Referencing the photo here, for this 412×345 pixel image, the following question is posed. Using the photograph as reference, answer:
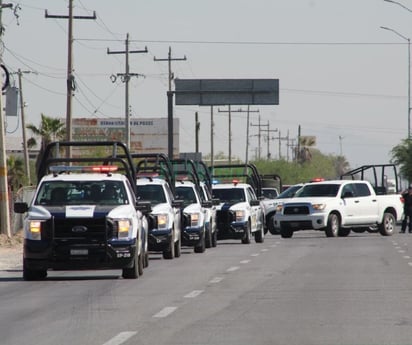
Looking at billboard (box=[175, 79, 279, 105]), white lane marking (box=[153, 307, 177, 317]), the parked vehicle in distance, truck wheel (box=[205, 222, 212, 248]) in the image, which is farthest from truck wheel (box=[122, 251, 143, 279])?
billboard (box=[175, 79, 279, 105])

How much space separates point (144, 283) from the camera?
22906 millimetres

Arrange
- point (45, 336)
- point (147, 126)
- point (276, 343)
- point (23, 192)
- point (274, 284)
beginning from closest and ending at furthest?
1. point (276, 343)
2. point (45, 336)
3. point (274, 284)
4. point (23, 192)
5. point (147, 126)

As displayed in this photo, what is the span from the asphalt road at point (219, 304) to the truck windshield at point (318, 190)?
56.9ft

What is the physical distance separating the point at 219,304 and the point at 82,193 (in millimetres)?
7241

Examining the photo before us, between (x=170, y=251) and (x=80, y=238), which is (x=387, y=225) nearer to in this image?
(x=170, y=251)

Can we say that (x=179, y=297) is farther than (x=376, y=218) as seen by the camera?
No

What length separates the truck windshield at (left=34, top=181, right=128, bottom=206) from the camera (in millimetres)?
24609

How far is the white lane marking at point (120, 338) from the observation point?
1370 cm

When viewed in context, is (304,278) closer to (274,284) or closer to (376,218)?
(274,284)

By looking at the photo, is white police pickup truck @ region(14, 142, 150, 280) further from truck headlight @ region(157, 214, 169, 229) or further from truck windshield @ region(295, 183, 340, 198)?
truck windshield @ region(295, 183, 340, 198)

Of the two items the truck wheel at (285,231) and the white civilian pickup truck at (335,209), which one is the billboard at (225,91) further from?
the truck wheel at (285,231)

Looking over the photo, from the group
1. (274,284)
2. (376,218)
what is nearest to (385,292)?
(274,284)

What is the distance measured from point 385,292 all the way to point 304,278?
143 inches

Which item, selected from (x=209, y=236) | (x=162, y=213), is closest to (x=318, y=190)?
(x=209, y=236)
